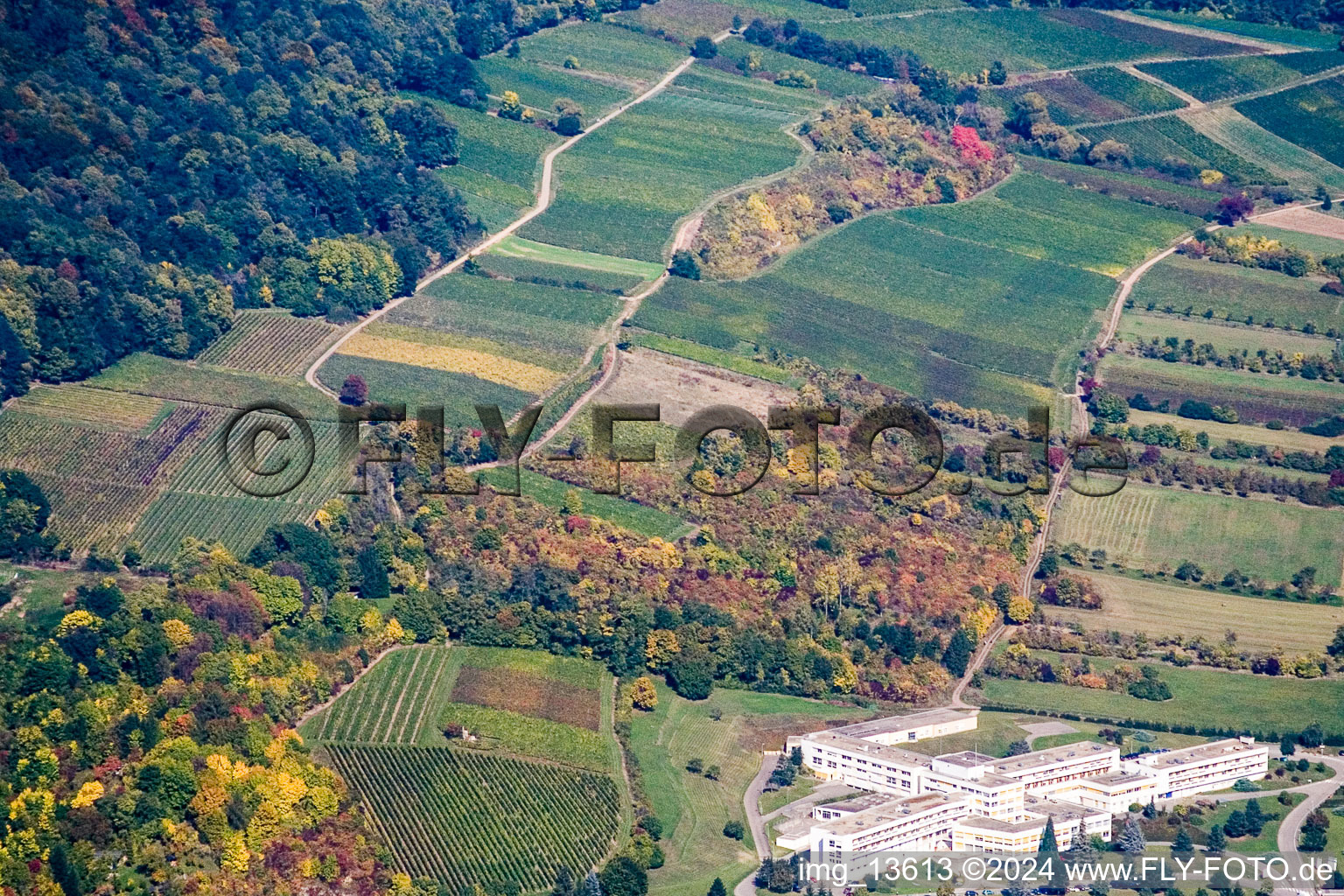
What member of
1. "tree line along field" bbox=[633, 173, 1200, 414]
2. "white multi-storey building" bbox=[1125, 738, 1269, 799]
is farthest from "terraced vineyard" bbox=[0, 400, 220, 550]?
"white multi-storey building" bbox=[1125, 738, 1269, 799]

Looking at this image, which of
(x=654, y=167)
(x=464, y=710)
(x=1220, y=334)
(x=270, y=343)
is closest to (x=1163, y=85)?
(x=1220, y=334)

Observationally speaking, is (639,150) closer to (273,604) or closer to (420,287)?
(420,287)

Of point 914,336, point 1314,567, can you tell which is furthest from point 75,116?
point 1314,567

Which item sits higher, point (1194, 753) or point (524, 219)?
point (524, 219)

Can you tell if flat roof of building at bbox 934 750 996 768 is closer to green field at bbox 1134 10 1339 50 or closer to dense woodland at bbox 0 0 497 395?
dense woodland at bbox 0 0 497 395

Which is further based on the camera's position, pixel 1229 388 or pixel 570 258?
pixel 570 258

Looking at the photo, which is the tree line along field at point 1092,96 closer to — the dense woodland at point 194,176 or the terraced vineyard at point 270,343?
the dense woodland at point 194,176

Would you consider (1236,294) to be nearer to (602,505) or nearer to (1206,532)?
(1206,532)
